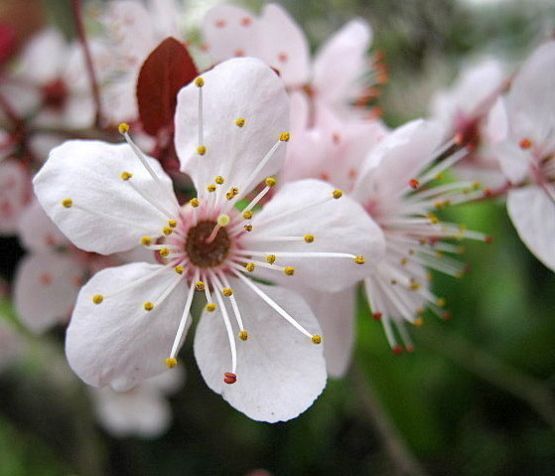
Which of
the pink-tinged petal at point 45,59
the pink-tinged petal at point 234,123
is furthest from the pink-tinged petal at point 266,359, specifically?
the pink-tinged petal at point 45,59

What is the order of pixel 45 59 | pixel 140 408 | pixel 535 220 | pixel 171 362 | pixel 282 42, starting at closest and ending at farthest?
pixel 171 362
pixel 535 220
pixel 282 42
pixel 45 59
pixel 140 408

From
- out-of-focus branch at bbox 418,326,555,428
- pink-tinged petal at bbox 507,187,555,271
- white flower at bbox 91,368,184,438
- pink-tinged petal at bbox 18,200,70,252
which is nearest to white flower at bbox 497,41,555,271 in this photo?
pink-tinged petal at bbox 507,187,555,271

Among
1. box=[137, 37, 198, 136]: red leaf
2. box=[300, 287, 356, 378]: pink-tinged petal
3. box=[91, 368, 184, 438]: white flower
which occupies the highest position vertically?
box=[137, 37, 198, 136]: red leaf

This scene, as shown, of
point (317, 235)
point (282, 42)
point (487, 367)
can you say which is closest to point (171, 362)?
point (317, 235)

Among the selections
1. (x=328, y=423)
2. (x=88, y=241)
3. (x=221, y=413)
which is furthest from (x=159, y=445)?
(x=88, y=241)

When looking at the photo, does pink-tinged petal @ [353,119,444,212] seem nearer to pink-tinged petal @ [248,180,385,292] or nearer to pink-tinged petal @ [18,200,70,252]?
pink-tinged petal @ [248,180,385,292]

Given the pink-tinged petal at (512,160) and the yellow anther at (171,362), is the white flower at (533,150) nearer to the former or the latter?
the pink-tinged petal at (512,160)

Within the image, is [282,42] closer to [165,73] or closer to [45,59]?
[165,73]
